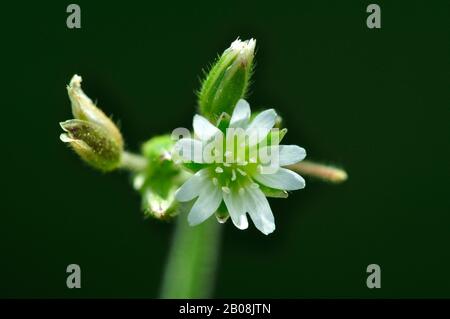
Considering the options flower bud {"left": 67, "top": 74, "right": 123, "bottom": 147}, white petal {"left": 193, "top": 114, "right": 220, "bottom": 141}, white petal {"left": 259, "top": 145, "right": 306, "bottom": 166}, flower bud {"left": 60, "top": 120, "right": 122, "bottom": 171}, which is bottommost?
white petal {"left": 259, "top": 145, "right": 306, "bottom": 166}

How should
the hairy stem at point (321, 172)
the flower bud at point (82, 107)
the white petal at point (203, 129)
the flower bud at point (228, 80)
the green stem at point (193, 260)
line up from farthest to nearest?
1. the green stem at point (193, 260)
2. the hairy stem at point (321, 172)
3. the flower bud at point (82, 107)
4. the flower bud at point (228, 80)
5. the white petal at point (203, 129)

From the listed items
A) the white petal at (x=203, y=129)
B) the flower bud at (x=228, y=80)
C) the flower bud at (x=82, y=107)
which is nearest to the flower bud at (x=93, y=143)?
the flower bud at (x=82, y=107)

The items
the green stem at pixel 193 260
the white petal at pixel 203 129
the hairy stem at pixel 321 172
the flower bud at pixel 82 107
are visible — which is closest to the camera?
the white petal at pixel 203 129

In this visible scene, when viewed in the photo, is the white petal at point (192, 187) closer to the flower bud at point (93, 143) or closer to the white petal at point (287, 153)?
the white petal at point (287, 153)

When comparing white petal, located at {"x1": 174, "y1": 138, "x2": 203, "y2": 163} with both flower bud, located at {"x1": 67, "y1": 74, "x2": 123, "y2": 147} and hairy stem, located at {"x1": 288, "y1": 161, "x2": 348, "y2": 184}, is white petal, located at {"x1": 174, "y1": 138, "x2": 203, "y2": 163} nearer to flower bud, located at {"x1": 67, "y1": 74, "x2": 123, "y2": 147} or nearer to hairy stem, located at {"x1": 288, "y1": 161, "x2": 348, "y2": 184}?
flower bud, located at {"x1": 67, "y1": 74, "x2": 123, "y2": 147}

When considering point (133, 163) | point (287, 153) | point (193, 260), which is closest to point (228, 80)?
point (287, 153)

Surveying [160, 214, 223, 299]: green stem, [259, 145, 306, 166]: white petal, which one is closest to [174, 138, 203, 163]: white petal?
[259, 145, 306, 166]: white petal
